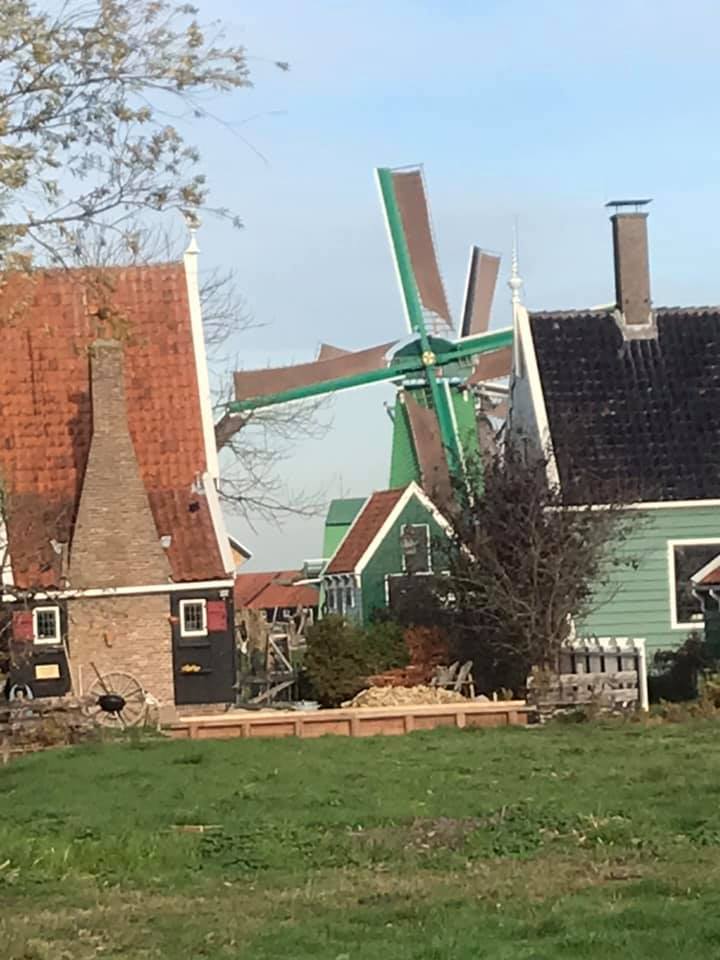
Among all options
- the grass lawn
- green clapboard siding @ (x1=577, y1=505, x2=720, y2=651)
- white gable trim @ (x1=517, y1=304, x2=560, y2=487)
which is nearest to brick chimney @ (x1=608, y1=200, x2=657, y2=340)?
white gable trim @ (x1=517, y1=304, x2=560, y2=487)

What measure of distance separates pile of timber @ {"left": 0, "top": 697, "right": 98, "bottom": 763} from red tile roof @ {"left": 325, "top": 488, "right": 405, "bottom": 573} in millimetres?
16861

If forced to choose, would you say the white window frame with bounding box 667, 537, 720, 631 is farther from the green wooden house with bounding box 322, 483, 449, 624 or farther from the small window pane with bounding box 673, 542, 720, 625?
the green wooden house with bounding box 322, 483, 449, 624

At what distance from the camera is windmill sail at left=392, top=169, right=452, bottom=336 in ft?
149

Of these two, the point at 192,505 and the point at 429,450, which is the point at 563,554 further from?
the point at 429,450

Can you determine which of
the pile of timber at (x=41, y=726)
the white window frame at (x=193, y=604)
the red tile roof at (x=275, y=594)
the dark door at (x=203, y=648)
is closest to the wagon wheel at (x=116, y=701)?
the pile of timber at (x=41, y=726)

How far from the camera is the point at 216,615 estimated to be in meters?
29.3

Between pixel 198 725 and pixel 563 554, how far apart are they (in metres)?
6.63

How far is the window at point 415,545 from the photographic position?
37625 mm

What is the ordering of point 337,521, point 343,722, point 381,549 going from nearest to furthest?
1. point 343,722
2. point 381,549
3. point 337,521

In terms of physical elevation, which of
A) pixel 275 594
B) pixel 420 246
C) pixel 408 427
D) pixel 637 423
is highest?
pixel 420 246

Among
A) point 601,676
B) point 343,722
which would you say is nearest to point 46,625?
point 343,722

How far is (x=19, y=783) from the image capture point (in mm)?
18188

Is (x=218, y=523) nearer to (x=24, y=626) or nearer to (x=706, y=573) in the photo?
(x=24, y=626)

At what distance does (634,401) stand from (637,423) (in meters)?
0.57
